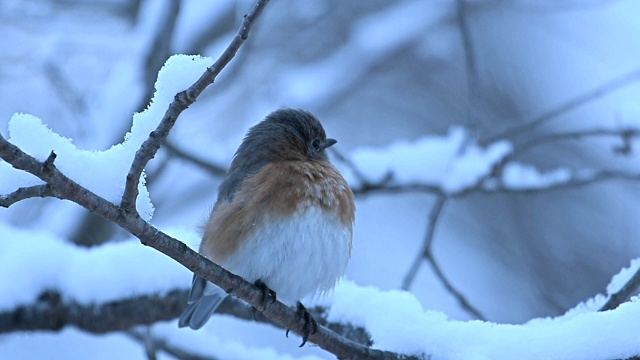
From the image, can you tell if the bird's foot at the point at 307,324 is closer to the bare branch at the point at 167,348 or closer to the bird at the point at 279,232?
the bird at the point at 279,232

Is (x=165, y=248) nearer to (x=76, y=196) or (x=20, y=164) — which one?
(x=76, y=196)

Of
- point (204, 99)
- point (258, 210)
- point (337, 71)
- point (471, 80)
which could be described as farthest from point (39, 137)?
point (337, 71)

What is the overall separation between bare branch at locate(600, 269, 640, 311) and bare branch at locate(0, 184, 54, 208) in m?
2.17

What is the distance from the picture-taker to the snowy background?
408 cm

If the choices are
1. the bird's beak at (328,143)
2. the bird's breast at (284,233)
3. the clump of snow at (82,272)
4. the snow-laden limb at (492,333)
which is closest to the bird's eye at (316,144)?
the bird's beak at (328,143)

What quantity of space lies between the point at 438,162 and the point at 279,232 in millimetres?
1954

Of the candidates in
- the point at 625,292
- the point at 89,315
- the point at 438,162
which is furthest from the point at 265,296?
the point at 438,162

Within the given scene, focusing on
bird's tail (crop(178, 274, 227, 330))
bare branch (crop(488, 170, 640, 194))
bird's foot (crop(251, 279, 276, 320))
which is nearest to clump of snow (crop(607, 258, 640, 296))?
bird's foot (crop(251, 279, 276, 320))

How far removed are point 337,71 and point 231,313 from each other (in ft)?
14.3

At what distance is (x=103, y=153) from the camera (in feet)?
8.41

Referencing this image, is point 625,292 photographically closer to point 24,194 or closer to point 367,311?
point 367,311

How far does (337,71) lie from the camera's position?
324 inches

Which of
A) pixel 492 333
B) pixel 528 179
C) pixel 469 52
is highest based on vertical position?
pixel 469 52

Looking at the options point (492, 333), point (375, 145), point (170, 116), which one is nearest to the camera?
point (170, 116)
